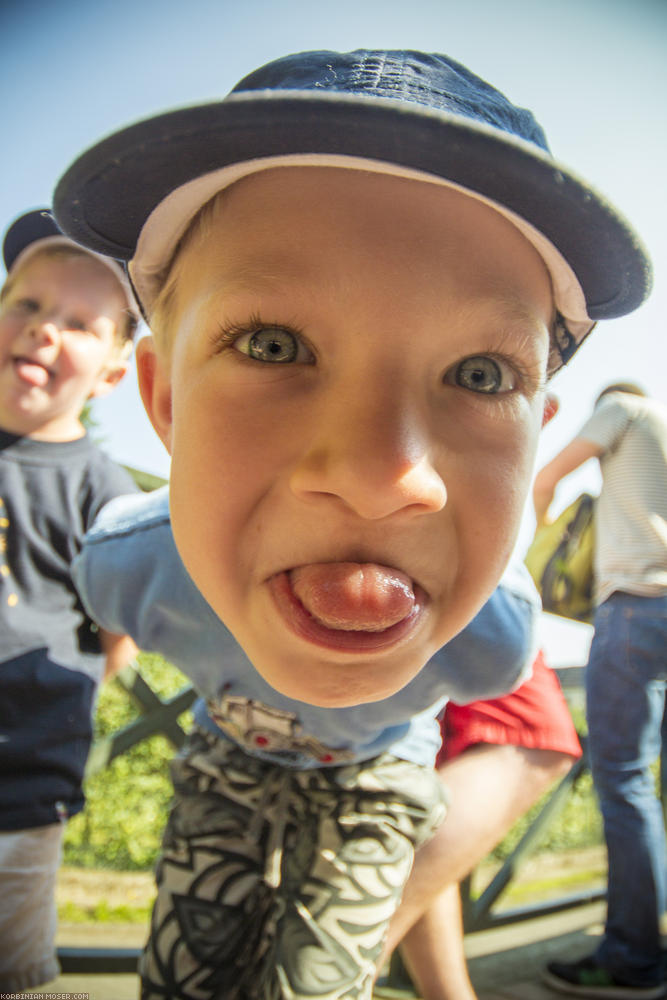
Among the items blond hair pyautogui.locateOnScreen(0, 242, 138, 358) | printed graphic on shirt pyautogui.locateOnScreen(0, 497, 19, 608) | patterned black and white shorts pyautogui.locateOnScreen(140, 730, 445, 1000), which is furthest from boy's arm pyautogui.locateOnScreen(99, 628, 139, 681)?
blond hair pyautogui.locateOnScreen(0, 242, 138, 358)

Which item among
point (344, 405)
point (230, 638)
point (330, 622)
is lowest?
point (230, 638)

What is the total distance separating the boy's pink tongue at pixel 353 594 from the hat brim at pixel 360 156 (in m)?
0.30

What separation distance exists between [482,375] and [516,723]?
64cm

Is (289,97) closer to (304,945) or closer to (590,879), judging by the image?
(304,945)

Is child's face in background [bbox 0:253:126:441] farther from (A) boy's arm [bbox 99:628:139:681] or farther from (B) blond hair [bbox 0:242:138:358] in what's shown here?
(A) boy's arm [bbox 99:628:139:681]

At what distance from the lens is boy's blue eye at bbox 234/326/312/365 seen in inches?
19.4

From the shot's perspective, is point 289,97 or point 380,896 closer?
point 289,97

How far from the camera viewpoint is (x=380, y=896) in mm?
735

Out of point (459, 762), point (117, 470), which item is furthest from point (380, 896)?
point (117, 470)

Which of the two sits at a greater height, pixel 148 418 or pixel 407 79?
pixel 407 79

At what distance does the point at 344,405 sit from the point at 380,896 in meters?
0.60

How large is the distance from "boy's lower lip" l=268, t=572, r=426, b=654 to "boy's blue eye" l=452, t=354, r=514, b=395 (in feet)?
0.61

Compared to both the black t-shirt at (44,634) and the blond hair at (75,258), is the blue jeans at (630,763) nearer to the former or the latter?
the black t-shirt at (44,634)

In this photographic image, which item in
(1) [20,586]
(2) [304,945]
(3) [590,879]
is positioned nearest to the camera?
(2) [304,945]
